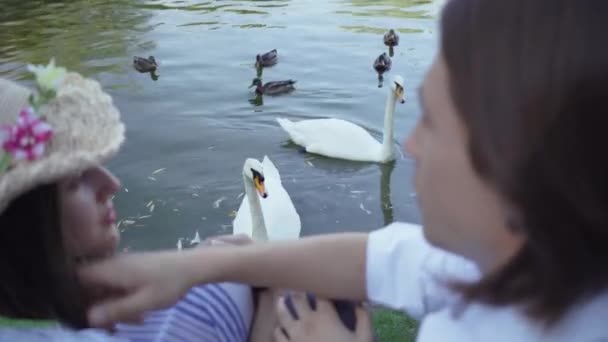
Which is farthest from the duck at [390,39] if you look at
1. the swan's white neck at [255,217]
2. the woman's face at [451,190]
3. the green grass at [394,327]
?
the woman's face at [451,190]

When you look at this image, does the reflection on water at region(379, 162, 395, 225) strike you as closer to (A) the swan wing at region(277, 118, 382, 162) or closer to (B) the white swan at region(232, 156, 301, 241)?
(A) the swan wing at region(277, 118, 382, 162)

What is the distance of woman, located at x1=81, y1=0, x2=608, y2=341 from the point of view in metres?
0.80

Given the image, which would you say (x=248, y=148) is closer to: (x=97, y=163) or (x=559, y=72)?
(x=97, y=163)

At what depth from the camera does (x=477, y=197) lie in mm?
949

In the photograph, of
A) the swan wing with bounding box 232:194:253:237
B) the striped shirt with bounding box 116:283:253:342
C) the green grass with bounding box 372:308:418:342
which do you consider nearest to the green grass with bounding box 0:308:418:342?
the green grass with bounding box 372:308:418:342

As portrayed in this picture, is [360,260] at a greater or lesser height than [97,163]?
lesser

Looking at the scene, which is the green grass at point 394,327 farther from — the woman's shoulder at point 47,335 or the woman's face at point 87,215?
the woman's shoulder at point 47,335

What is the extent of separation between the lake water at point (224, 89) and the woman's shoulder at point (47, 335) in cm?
361

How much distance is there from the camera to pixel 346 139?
5.98m

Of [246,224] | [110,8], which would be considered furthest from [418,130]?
[110,8]

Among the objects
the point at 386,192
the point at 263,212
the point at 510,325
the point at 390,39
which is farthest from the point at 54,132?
the point at 390,39

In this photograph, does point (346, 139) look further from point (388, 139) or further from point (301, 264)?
point (301, 264)

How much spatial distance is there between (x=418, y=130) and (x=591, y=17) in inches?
11.8

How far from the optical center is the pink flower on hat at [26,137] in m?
1.16
